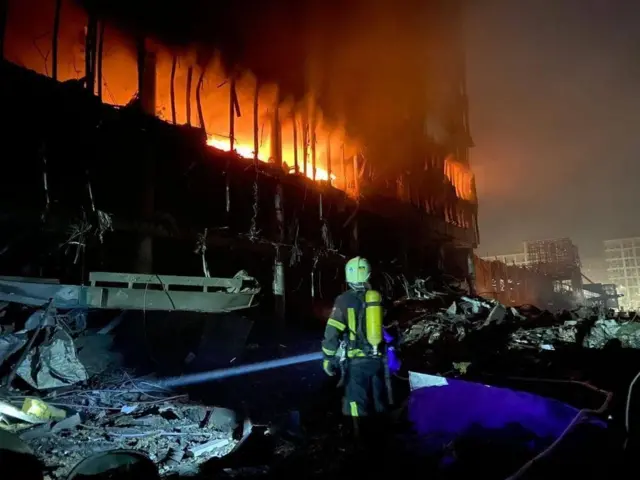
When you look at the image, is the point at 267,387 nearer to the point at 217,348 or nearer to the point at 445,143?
the point at 217,348

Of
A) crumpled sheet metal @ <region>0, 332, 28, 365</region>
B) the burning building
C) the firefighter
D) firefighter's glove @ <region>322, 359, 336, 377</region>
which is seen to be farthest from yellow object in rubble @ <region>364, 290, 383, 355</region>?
the burning building

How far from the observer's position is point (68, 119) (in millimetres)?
9445

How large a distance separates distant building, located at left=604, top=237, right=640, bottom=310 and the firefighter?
2803 inches

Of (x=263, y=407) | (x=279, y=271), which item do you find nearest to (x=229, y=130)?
(x=279, y=271)

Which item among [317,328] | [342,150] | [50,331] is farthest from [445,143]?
[50,331]

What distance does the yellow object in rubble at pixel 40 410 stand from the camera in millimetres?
5023

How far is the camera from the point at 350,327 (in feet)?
14.2

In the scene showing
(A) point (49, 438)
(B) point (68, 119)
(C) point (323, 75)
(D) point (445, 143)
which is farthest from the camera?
(D) point (445, 143)

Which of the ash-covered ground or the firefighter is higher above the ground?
the firefighter

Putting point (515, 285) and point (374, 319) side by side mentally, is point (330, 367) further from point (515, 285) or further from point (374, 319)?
point (515, 285)

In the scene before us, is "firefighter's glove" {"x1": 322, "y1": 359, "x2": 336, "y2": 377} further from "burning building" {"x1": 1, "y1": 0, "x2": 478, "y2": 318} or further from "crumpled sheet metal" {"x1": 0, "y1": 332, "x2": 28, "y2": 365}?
"burning building" {"x1": 1, "y1": 0, "x2": 478, "y2": 318}

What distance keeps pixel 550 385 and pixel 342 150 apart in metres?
14.5

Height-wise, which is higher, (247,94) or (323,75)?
(323,75)

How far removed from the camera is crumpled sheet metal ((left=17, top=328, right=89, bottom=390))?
588 cm
